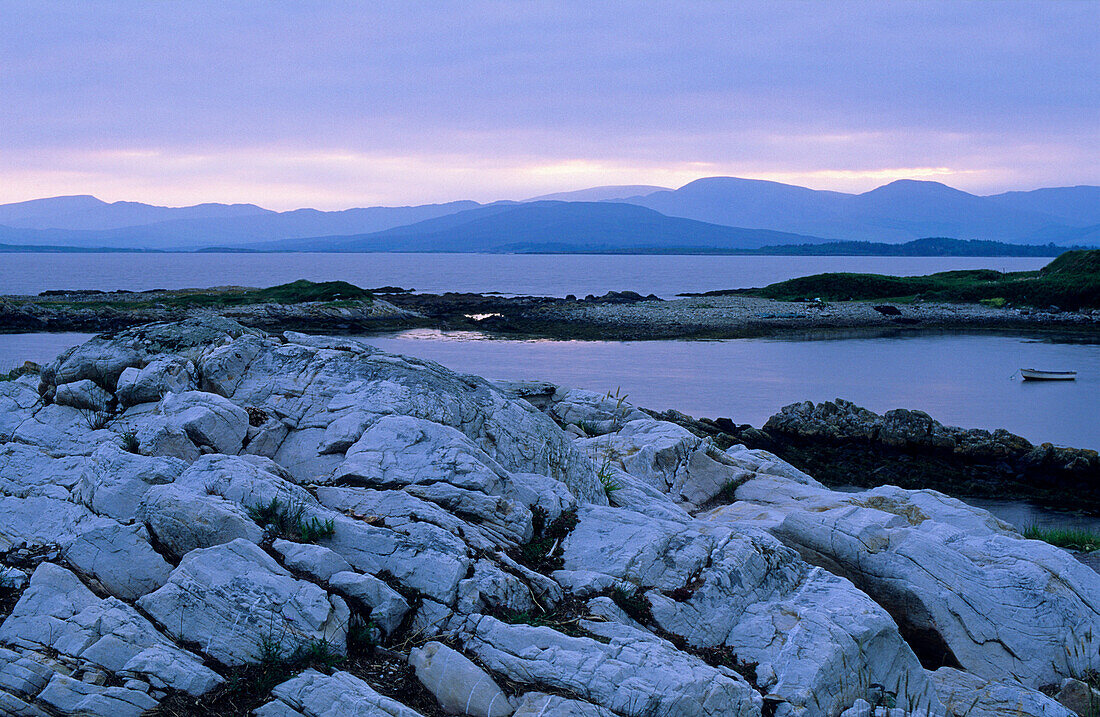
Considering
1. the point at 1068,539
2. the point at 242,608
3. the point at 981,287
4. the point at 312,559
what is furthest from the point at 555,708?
the point at 981,287

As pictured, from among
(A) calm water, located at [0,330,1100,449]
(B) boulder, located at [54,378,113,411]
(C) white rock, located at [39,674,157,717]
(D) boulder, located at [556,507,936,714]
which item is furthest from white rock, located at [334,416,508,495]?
(A) calm water, located at [0,330,1100,449]

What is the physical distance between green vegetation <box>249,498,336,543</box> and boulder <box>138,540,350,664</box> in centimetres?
62

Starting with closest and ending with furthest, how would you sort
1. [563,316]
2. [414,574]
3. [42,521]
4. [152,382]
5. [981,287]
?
[414,574] → [42,521] → [152,382] → [563,316] → [981,287]

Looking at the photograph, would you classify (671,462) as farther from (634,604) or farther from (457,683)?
(457,683)

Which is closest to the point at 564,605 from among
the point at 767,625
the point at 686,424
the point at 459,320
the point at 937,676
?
the point at 767,625

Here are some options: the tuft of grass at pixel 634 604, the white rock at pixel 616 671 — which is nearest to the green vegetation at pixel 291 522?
the white rock at pixel 616 671

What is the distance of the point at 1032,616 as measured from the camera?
9562 millimetres

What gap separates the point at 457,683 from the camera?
20.2 ft

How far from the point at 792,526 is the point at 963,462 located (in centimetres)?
1626

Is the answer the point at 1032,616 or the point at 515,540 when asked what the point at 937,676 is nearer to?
the point at 1032,616

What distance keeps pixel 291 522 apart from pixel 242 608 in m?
1.28

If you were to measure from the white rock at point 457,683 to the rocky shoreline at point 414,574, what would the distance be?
0.06 feet

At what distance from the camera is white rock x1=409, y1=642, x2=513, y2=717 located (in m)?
6.04

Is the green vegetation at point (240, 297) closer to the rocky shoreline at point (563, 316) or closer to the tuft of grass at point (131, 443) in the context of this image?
the rocky shoreline at point (563, 316)
